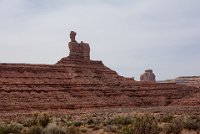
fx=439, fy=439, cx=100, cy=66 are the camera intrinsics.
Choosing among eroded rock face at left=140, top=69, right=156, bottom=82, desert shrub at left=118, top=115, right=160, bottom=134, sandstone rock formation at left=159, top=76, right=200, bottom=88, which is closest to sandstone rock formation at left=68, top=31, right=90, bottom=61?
eroded rock face at left=140, top=69, right=156, bottom=82

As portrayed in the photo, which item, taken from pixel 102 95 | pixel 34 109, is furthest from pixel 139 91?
pixel 34 109

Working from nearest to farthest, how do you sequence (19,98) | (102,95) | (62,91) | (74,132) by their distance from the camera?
(74,132) < (19,98) < (62,91) < (102,95)

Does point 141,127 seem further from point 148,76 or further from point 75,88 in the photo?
point 148,76

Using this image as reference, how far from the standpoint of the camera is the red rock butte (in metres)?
49.8

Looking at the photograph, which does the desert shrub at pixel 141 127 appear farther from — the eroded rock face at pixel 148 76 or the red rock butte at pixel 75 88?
the eroded rock face at pixel 148 76

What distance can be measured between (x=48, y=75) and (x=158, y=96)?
738 inches

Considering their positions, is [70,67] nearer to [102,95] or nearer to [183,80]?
[102,95]

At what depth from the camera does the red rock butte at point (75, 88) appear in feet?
163

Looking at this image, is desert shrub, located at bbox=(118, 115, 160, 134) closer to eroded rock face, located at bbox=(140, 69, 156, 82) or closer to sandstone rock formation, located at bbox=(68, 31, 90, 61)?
sandstone rock formation, located at bbox=(68, 31, 90, 61)

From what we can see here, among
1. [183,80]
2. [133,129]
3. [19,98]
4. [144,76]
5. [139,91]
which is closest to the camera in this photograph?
[133,129]

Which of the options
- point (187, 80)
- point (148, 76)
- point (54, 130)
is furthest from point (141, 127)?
point (187, 80)

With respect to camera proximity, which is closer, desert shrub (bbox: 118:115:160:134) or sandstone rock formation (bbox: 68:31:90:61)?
desert shrub (bbox: 118:115:160:134)

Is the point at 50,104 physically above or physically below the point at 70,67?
below

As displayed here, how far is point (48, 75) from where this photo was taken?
185 feet
